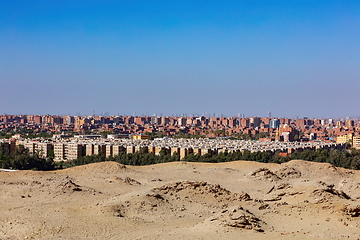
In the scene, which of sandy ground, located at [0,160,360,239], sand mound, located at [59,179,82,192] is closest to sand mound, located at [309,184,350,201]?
sandy ground, located at [0,160,360,239]

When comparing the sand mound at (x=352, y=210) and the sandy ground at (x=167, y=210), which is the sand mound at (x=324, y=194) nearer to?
the sandy ground at (x=167, y=210)

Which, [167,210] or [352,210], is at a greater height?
[352,210]

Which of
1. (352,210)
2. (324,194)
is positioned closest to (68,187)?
(324,194)

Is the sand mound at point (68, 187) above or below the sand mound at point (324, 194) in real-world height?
below

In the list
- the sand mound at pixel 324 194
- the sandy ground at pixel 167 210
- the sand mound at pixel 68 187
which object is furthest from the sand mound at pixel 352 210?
the sand mound at pixel 68 187

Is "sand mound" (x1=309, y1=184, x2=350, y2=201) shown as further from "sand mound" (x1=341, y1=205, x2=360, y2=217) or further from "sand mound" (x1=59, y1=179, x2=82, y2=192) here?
"sand mound" (x1=59, y1=179, x2=82, y2=192)

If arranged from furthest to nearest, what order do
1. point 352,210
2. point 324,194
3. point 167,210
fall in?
point 324,194 < point 167,210 < point 352,210

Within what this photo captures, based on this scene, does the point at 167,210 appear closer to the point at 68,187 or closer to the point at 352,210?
the point at 68,187

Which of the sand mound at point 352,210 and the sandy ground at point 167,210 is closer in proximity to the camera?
the sandy ground at point 167,210

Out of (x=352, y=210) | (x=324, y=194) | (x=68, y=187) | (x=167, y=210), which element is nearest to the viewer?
(x=352, y=210)
